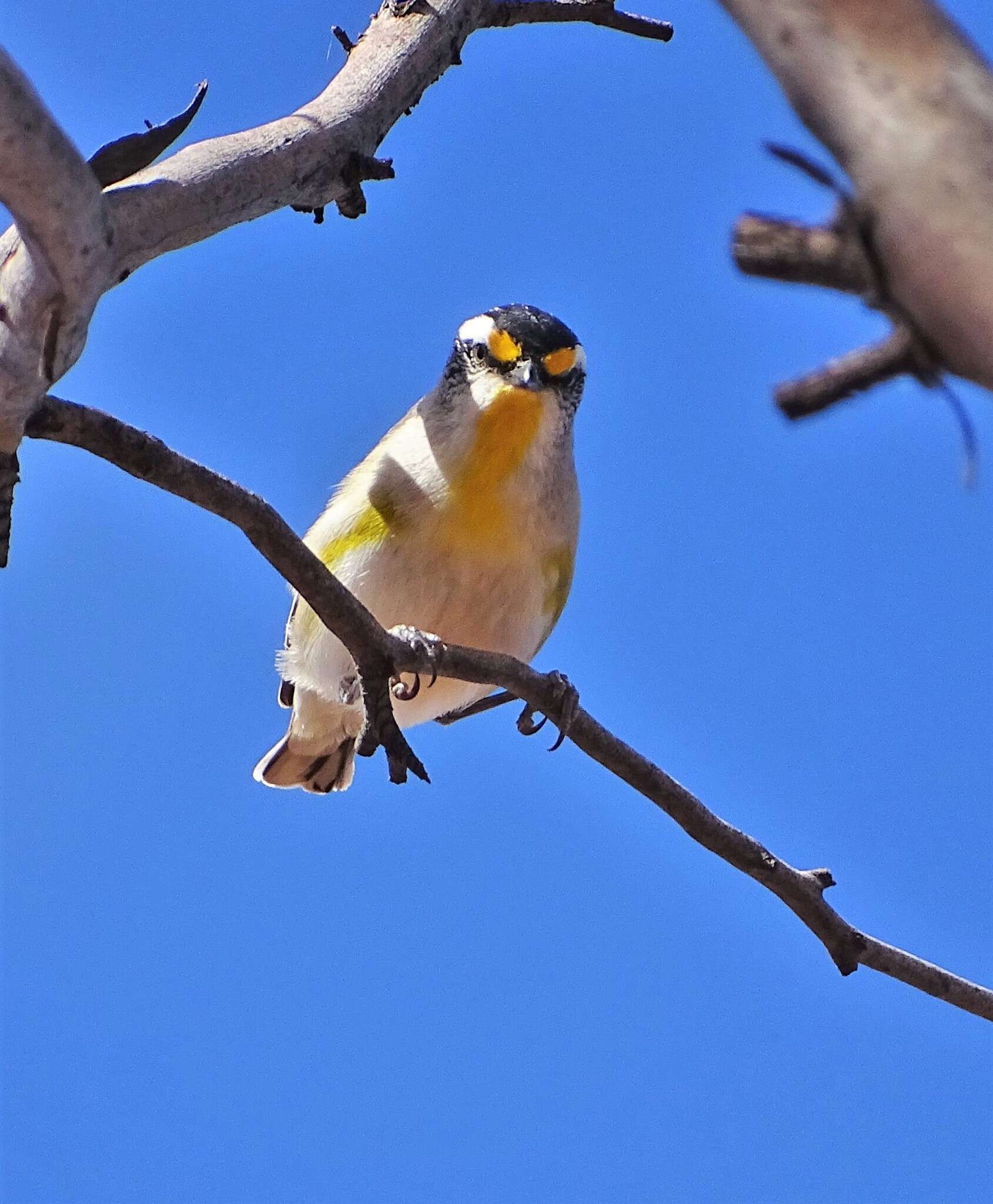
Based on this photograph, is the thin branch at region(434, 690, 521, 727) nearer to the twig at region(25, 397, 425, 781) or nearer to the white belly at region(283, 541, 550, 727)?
the white belly at region(283, 541, 550, 727)

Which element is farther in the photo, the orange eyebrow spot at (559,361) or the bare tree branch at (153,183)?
the orange eyebrow spot at (559,361)

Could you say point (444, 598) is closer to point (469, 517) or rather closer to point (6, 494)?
point (469, 517)

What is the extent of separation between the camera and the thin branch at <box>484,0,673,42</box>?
17.7ft

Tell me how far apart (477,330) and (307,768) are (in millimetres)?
2300

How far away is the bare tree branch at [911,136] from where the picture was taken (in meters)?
1.08

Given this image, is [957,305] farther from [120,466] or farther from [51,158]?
[120,466]

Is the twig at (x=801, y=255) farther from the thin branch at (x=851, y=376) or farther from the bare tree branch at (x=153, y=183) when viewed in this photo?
the bare tree branch at (x=153, y=183)

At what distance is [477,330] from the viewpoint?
600 cm

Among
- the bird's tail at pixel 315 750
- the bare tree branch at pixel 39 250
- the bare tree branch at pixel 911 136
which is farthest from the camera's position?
the bird's tail at pixel 315 750


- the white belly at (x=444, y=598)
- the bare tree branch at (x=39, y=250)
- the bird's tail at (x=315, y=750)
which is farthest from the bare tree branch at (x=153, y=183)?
the bird's tail at (x=315, y=750)

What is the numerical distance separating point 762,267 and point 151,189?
221cm

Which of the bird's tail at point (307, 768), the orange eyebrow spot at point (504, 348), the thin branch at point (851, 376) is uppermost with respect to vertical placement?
the orange eyebrow spot at point (504, 348)

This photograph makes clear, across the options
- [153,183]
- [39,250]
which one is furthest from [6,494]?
[39,250]

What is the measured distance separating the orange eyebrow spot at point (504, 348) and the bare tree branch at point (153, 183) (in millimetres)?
1217
